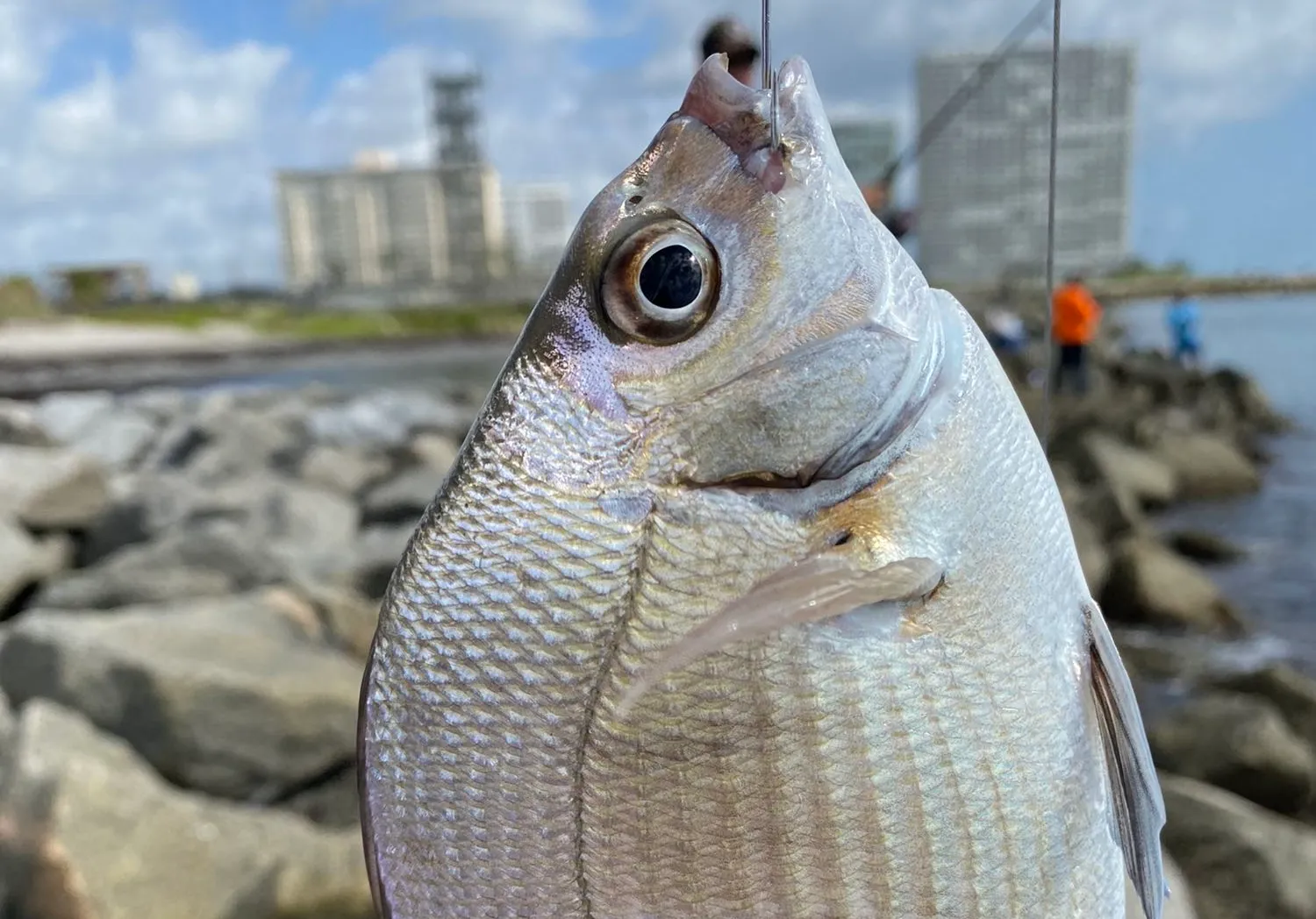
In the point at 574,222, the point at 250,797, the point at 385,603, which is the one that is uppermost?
the point at 574,222

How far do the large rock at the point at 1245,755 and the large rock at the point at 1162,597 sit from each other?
2.64 meters

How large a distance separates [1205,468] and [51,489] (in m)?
13.7

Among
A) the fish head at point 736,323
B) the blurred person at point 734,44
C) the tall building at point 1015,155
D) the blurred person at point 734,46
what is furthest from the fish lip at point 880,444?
the tall building at point 1015,155

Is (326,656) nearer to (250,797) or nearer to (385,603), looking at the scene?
(250,797)

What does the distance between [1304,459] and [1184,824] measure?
14.3 meters

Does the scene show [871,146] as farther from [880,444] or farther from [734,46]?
[880,444]

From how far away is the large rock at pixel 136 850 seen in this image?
124 inches

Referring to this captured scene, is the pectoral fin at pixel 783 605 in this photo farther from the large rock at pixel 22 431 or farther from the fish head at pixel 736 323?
the large rock at pixel 22 431

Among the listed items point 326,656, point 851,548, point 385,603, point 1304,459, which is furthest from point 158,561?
point 1304,459

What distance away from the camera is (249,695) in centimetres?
432

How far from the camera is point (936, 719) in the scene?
1.14 metres

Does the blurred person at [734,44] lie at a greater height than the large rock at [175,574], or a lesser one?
greater

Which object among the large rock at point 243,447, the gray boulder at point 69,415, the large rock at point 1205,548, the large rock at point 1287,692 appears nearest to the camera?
the large rock at point 1287,692

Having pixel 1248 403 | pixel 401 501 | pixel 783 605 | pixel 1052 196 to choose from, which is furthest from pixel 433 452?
pixel 1248 403
